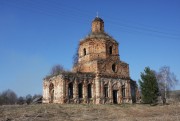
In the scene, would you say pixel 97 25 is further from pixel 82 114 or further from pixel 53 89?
pixel 82 114

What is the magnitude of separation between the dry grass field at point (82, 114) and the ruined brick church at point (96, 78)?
15.7ft

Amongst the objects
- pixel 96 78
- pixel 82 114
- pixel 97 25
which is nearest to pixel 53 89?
pixel 96 78

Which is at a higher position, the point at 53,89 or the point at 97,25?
the point at 97,25

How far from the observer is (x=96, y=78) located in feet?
109

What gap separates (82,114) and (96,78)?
31.5 ft

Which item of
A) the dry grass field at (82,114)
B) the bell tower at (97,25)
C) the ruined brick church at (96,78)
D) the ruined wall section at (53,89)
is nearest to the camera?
the dry grass field at (82,114)

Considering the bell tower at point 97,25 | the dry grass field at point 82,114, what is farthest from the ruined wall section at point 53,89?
the bell tower at point 97,25

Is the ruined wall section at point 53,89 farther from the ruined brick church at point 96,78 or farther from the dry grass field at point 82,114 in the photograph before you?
the dry grass field at point 82,114

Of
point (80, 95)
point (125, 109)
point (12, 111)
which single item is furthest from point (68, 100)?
point (12, 111)

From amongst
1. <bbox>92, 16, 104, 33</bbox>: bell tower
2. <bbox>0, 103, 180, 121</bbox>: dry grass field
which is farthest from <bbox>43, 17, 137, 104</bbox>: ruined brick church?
<bbox>0, 103, 180, 121</bbox>: dry grass field

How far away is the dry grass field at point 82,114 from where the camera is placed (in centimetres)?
2085

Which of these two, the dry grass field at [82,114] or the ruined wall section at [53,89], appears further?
the ruined wall section at [53,89]

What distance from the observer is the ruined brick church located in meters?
31.9

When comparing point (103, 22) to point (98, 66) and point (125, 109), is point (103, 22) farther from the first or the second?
point (125, 109)
